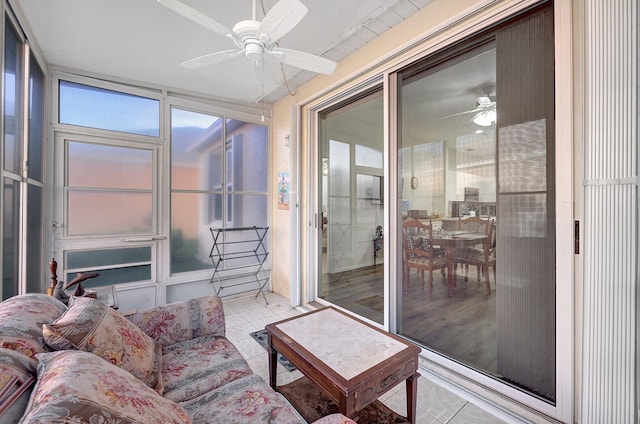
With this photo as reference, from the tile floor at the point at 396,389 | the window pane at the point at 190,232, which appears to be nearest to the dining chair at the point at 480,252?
the tile floor at the point at 396,389

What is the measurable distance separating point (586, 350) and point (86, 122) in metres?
4.50

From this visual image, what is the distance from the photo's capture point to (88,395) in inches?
26.1

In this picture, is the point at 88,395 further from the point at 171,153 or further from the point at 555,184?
the point at 171,153

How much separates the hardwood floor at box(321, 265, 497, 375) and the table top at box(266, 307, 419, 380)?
29.4 inches

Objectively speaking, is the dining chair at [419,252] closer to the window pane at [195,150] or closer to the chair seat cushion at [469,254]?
the chair seat cushion at [469,254]

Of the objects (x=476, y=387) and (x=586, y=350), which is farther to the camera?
(x=476, y=387)

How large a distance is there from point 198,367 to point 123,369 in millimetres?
447

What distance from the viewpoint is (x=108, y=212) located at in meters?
3.08

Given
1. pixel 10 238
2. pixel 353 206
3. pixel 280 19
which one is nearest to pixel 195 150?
pixel 10 238

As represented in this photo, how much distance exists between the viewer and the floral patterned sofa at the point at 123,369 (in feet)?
2.21

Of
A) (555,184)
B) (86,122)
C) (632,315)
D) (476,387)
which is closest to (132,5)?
(86,122)

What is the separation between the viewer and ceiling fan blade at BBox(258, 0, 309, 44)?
1.29m

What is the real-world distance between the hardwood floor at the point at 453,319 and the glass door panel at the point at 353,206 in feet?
0.76

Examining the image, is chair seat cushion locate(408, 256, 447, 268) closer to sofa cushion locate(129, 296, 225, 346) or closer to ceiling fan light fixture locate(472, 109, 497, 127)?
ceiling fan light fixture locate(472, 109, 497, 127)
